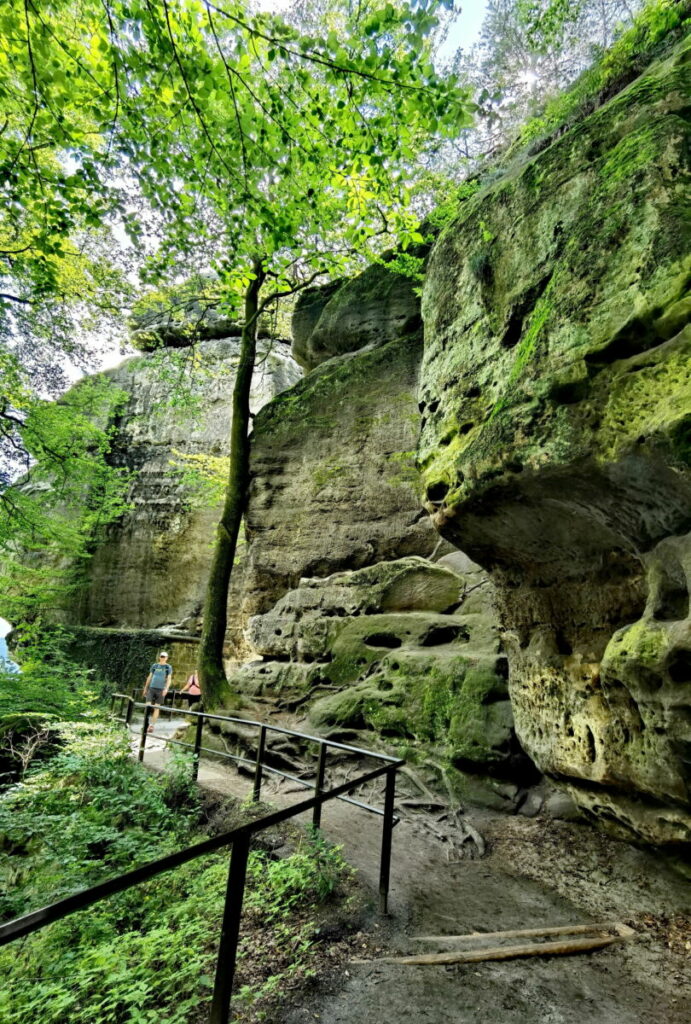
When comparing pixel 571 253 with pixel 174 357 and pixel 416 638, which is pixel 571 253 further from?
pixel 174 357

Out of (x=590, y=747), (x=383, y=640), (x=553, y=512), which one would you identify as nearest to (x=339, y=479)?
(x=383, y=640)

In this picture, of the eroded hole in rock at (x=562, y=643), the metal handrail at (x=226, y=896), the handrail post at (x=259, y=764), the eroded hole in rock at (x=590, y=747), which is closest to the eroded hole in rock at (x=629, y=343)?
the eroded hole in rock at (x=562, y=643)

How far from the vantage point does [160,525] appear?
731 inches

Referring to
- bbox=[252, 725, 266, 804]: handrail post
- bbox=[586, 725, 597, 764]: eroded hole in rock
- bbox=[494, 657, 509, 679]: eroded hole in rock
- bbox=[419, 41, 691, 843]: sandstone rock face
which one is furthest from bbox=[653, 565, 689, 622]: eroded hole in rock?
bbox=[252, 725, 266, 804]: handrail post

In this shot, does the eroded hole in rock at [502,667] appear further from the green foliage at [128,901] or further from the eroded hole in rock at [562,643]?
the green foliage at [128,901]

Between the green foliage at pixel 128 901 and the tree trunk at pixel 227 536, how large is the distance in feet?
6.18

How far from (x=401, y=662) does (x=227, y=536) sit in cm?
423

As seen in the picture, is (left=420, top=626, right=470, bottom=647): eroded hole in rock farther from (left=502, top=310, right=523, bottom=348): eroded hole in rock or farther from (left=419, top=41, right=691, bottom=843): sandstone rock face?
(left=502, top=310, right=523, bottom=348): eroded hole in rock

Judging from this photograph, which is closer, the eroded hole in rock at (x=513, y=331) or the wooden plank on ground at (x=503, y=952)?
the wooden plank on ground at (x=503, y=952)

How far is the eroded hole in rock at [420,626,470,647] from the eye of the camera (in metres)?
6.73

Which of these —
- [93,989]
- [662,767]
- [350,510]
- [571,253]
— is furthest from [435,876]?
[350,510]

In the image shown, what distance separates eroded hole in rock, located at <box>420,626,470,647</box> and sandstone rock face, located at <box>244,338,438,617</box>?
1.83m

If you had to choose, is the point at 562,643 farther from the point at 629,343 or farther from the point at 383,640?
the point at 383,640

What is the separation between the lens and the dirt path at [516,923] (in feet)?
7.86
